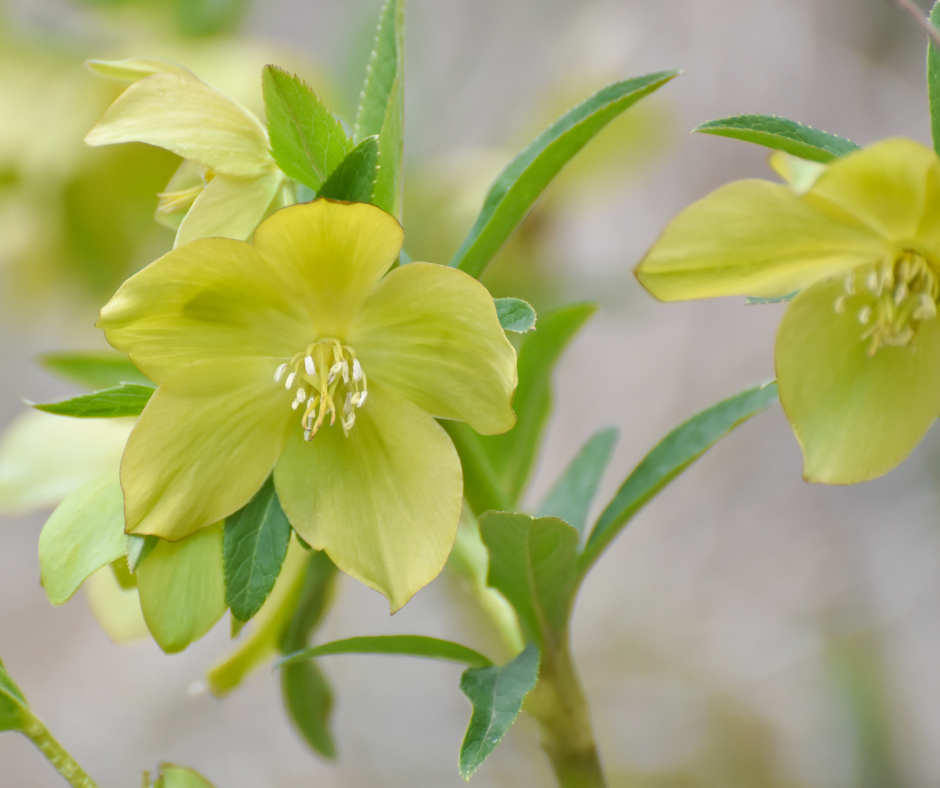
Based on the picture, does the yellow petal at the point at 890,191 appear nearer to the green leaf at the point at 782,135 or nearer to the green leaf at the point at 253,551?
the green leaf at the point at 782,135

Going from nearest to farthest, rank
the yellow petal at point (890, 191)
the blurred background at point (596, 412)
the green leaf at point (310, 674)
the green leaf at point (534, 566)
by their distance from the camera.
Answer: the yellow petal at point (890, 191), the green leaf at point (534, 566), the green leaf at point (310, 674), the blurred background at point (596, 412)

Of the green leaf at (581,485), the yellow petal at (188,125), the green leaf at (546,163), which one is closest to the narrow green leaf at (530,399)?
the green leaf at (581,485)

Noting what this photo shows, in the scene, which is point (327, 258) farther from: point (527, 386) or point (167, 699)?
point (167, 699)

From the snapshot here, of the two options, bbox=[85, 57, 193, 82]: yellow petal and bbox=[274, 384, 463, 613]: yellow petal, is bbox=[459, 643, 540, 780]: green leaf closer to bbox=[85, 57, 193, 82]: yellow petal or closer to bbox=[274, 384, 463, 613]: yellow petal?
bbox=[274, 384, 463, 613]: yellow petal

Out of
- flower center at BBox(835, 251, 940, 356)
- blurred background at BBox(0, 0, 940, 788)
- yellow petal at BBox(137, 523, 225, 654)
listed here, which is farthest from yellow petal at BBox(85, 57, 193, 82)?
blurred background at BBox(0, 0, 940, 788)

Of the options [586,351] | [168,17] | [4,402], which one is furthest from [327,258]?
[4,402]

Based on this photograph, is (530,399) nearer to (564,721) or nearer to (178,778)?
(564,721)
